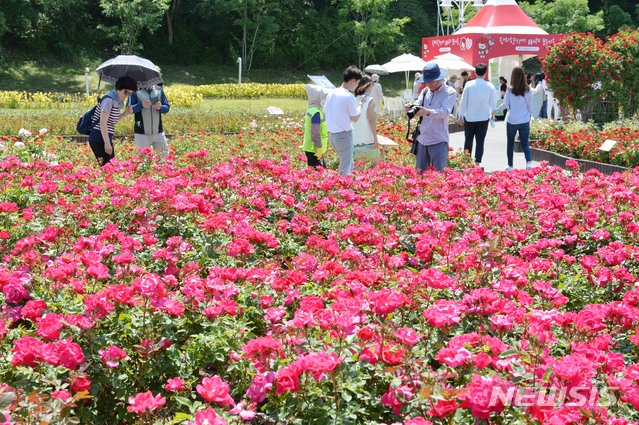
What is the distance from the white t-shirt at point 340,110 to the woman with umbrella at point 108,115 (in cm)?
197

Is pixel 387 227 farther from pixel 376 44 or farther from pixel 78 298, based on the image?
pixel 376 44

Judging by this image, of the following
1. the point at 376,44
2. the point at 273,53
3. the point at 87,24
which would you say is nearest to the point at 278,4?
the point at 273,53

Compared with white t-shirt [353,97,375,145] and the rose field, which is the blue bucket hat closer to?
white t-shirt [353,97,375,145]

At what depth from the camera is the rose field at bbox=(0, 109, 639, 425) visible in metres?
2.09

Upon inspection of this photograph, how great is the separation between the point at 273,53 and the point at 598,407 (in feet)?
125

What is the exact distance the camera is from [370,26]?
127ft

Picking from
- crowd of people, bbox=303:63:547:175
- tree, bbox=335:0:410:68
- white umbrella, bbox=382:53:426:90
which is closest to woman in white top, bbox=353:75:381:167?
crowd of people, bbox=303:63:547:175

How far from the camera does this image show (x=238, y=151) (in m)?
10.1

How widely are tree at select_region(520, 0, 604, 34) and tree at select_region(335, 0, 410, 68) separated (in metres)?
12.2

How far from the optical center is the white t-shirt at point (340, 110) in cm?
713

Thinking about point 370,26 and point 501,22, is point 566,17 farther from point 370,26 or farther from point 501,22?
point 501,22

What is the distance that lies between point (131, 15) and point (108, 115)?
25.8 meters

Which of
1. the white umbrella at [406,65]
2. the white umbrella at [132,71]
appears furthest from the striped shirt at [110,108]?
the white umbrella at [406,65]

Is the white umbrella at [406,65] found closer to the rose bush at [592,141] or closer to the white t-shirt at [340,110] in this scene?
the rose bush at [592,141]
